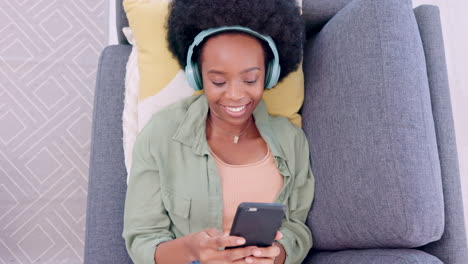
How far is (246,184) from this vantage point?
1129 millimetres

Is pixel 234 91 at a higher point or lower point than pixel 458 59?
higher

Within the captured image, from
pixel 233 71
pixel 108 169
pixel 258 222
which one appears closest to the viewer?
pixel 258 222

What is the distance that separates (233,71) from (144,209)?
1.28ft

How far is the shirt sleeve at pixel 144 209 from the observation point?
109cm

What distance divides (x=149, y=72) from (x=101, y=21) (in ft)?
2.28

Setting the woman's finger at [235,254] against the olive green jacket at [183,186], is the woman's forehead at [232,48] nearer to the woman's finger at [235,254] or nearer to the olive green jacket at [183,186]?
the olive green jacket at [183,186]

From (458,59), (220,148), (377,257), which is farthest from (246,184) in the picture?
(458,59)

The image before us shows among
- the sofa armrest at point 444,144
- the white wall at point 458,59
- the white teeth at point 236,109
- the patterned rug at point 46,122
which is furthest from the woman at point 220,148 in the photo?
the white wall at point 458,59

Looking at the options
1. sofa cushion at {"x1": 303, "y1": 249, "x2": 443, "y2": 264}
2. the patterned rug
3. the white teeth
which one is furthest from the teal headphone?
the patterned rug

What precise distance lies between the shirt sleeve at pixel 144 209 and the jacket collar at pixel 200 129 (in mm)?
98

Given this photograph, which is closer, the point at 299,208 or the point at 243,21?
the point at 243,21

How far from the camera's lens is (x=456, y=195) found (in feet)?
3.56

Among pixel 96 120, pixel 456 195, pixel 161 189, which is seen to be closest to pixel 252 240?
pixel 161 189

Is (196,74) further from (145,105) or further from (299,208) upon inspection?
(299,208)
